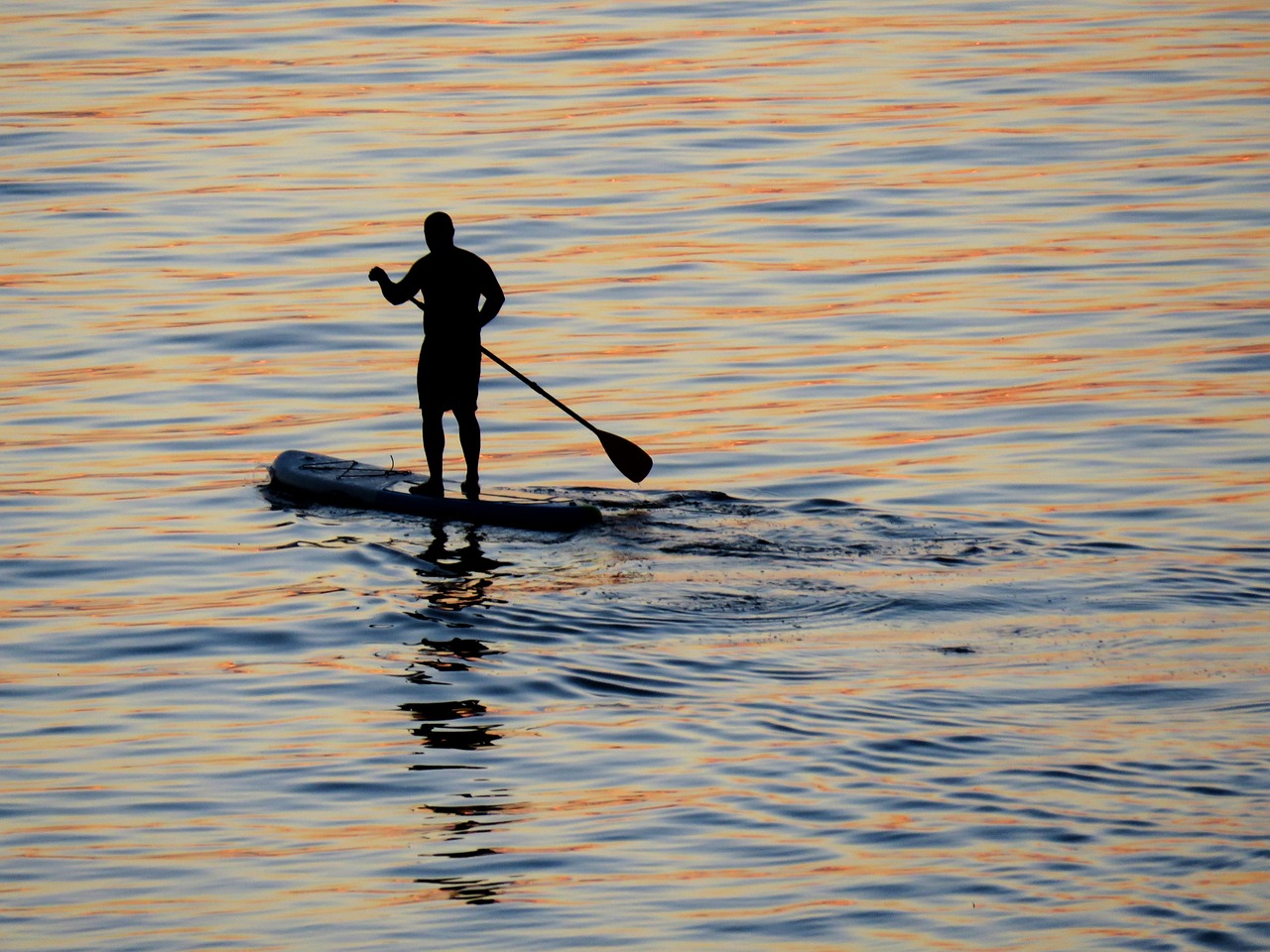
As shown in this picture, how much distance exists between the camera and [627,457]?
13.2m

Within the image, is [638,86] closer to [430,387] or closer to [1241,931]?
[430,387]

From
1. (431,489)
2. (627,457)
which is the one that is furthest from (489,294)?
(627,457)

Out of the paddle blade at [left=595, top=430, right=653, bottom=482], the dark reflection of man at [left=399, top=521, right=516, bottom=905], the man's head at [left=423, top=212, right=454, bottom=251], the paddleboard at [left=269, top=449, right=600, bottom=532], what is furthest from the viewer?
the paddle blade at [left=595, top=430, right=653, bottom=482]

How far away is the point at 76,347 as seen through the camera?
18.2 meters

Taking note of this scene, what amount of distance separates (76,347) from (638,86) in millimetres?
13822

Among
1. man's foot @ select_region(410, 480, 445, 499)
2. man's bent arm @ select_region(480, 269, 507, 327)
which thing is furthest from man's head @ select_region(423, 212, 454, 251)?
man's foot @ select_region(410, 480, 445, 499)

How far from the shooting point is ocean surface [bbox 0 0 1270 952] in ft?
26.2

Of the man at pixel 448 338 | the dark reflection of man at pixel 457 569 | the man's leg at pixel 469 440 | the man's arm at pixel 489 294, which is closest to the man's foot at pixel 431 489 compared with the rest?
the man at pixel 448 338

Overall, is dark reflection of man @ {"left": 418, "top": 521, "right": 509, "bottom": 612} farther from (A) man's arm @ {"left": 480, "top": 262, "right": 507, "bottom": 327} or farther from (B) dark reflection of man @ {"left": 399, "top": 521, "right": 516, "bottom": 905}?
(A) man's arm @ {"left": 480, "top": 262, "right": 507, "bottom": 327}

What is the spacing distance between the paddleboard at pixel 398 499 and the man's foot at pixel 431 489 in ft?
0.21

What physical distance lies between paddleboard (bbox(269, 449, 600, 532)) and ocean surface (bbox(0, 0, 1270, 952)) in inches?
5.5

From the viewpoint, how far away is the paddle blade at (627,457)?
13172mm

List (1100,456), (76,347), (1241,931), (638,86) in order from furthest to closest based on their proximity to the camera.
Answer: (638,86) → (76,347) → (1100,456) → (1241,931)

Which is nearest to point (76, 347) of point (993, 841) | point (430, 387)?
point (430, 387)
